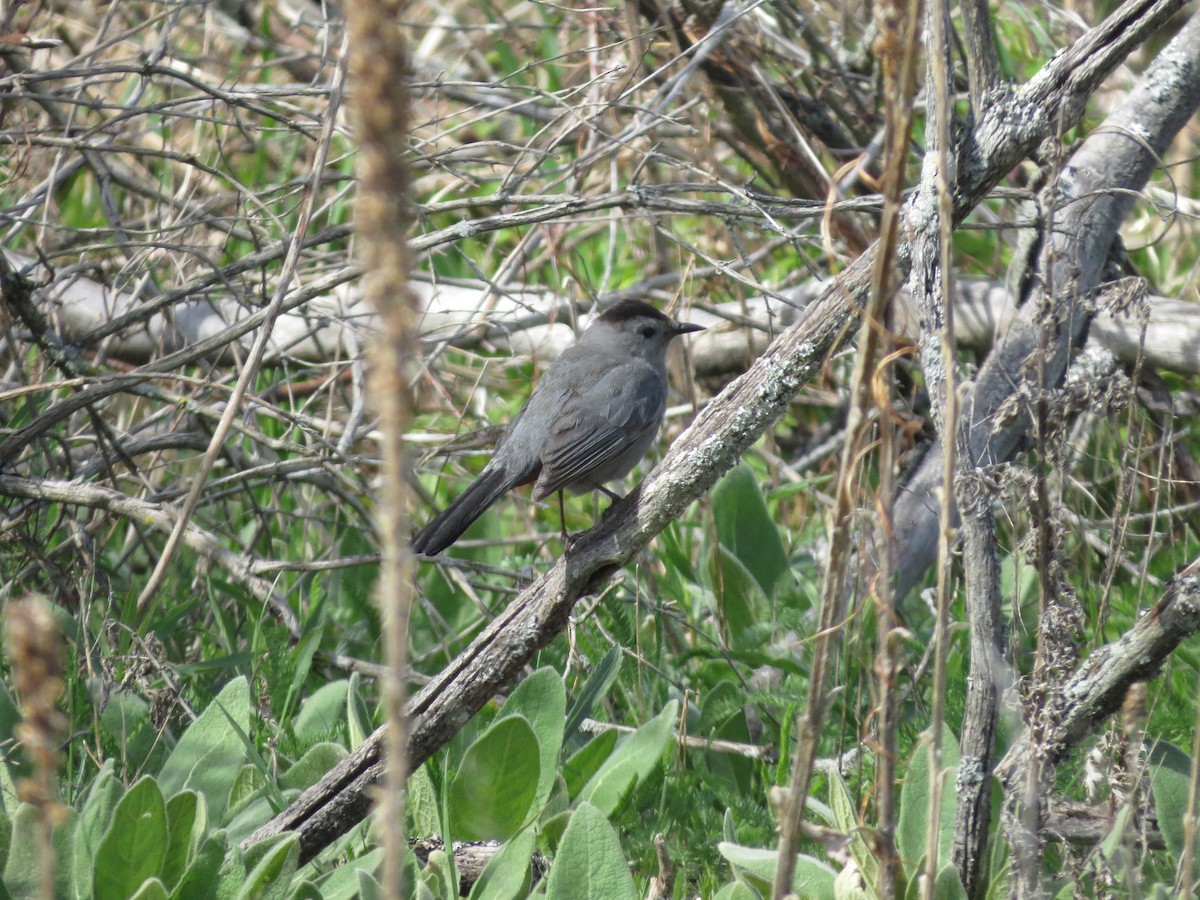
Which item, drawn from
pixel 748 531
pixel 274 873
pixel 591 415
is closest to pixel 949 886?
pixel 274 873

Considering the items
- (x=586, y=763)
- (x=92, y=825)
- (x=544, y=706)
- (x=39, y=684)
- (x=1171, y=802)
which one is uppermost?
(x=39, y=684)

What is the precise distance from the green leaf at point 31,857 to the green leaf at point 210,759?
49 centimetres

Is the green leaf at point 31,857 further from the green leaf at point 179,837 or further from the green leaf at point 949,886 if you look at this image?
the green leaf at point 949,886

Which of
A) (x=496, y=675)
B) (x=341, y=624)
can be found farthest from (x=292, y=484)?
(x=496, y=675)

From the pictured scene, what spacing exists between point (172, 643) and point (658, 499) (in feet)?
7.07

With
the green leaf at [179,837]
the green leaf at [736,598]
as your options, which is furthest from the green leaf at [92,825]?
the green leaf at [736,598]

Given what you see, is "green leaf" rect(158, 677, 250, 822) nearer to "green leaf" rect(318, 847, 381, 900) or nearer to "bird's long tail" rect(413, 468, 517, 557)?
"green leaf" rect(318, 847, 381, 900)

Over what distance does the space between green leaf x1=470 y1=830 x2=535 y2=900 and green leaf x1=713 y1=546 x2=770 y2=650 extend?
1.75 metres

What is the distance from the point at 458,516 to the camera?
3.66m

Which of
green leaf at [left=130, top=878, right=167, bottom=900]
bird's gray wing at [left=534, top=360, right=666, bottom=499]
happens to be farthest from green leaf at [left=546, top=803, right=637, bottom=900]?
bird's gray wing at [left=534, top=360, right=666, bottom=499]

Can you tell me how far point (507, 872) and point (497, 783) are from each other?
275 millimetres

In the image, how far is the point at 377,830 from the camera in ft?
8.09

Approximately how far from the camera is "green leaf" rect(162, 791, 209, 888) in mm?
2480

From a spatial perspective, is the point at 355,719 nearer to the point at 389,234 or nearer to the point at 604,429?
the point at 604,429
